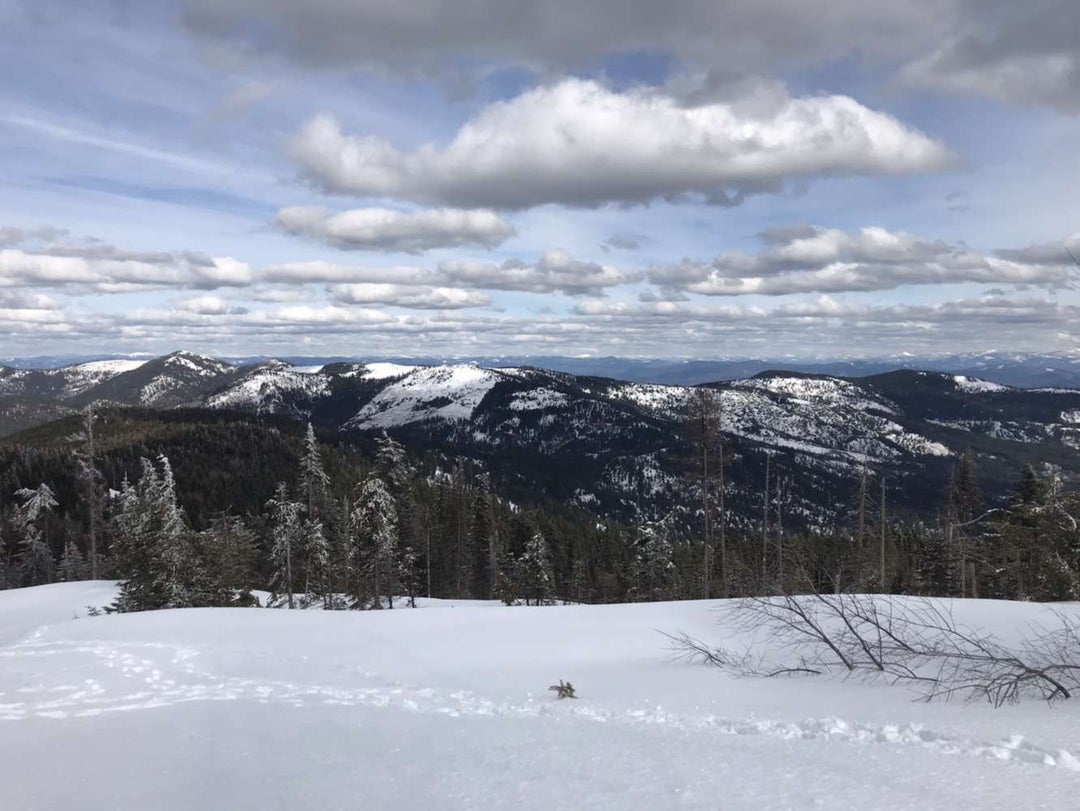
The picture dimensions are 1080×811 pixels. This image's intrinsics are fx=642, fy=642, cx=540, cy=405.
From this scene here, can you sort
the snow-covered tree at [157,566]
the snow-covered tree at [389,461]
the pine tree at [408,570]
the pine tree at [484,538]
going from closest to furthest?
the snow-covered tree at [157,566] → the snow-covered tree at [389,461] → the pine tree at [408,570] → the pine tree at [484,538]

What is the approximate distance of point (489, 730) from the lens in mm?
8094

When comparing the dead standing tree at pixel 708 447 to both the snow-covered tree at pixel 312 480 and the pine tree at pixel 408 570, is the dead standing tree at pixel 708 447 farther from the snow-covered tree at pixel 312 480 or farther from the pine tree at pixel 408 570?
the snow-covered tree at pixel 312 480

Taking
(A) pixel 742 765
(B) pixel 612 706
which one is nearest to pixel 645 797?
(A) pixel 742 765

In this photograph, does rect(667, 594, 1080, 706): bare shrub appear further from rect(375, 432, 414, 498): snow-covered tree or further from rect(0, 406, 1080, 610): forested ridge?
rect(375, 432, 414, 498): snow-covered tree

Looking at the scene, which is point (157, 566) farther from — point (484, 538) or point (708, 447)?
point (484, 538)

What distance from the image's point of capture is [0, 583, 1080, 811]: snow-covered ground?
5.58 meters

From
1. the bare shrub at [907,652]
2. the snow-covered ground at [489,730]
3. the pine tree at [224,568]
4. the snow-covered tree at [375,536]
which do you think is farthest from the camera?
the snow-covered tree at [375,536]

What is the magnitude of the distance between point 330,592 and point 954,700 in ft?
125

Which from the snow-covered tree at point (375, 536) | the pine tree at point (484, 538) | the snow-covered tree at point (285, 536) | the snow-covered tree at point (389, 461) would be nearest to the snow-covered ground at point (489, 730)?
the snow-covered tree at point (375, 536)

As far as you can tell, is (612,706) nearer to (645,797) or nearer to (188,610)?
(645,797)

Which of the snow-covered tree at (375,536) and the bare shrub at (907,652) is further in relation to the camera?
the snow-covered tree at (375,536)

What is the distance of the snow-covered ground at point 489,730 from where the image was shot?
558cm

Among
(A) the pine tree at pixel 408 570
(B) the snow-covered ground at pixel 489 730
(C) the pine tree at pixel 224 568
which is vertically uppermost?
(B) the snow-covered ground at pixel 489 730

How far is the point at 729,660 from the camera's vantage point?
10.3 meters
